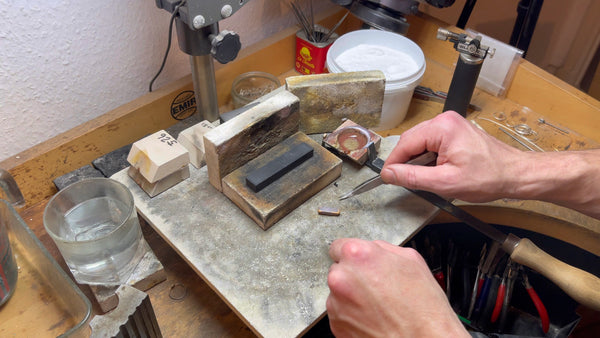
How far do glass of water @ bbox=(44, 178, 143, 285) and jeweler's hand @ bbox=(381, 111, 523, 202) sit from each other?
1.65 ft

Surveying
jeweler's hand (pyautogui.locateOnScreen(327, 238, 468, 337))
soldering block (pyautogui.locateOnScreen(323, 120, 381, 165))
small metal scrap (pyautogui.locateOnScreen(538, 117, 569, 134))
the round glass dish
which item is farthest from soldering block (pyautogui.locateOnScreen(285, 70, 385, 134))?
small metal scrap (pyautogui.locateOnScreen(538, 117, 569, 134))

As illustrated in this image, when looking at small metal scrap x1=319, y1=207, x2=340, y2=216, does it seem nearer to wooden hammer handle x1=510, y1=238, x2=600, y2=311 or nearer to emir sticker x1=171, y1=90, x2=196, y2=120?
wooden hammer handle x1=510, y1=238, x2=600, y2=311

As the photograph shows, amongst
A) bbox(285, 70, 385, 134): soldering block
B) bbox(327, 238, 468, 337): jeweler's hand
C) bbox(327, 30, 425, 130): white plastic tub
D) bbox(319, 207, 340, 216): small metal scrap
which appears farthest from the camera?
A: bbox(327, 30, 425, 130): white plastic tub

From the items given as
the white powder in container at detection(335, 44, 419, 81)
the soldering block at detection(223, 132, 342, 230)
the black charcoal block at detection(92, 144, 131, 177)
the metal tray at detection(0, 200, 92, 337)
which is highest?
the white powder in container at detection(335, 44, 419, 81)

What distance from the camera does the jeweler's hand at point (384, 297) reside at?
0.69 meters

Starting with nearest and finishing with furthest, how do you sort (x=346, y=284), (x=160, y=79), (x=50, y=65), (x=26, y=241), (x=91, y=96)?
(x=346, y=284) → (x=26, y=241) → (x=50, y=65) → (x=91, y=96) → (x=160, y=79)

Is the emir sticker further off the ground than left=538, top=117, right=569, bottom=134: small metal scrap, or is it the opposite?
left=538, top=117, right=569, bottom=134: small metal scrap

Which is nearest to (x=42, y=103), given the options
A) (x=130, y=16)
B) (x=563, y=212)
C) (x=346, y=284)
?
(x=130, y=16)

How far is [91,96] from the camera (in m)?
1.12

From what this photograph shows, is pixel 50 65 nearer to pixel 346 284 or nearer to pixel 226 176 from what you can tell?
pixel 226 176

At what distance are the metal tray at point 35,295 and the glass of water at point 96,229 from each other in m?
0.04

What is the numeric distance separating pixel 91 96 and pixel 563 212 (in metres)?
1.15

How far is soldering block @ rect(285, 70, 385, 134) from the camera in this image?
1014 mm

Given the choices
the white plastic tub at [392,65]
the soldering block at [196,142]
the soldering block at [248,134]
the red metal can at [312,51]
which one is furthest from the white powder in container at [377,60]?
the soldering block at [196,142]
